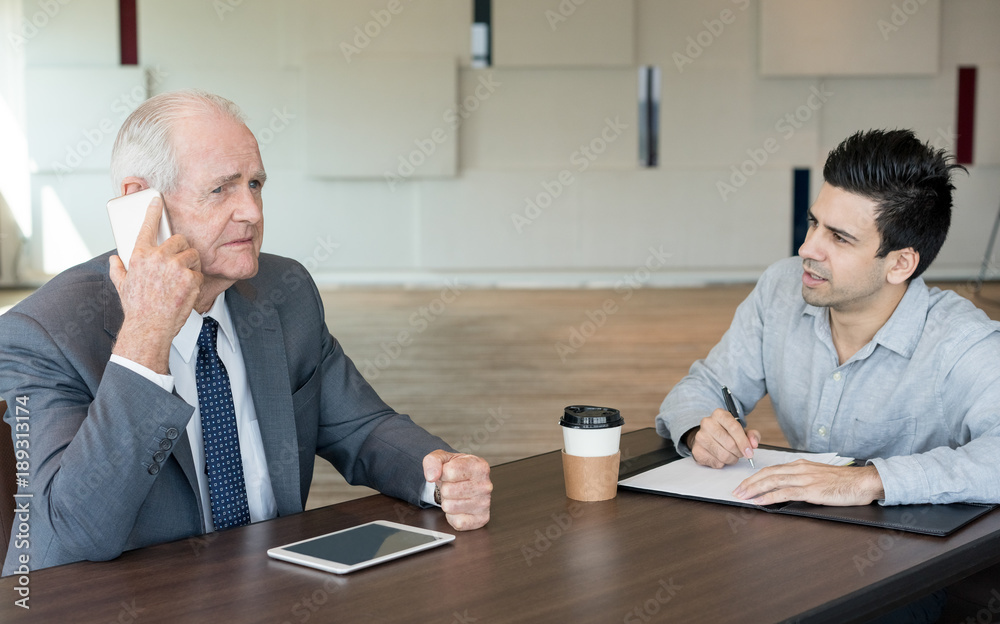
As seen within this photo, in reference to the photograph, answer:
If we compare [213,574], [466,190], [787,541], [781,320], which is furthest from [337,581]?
[466,190]

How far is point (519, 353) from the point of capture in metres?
6.30

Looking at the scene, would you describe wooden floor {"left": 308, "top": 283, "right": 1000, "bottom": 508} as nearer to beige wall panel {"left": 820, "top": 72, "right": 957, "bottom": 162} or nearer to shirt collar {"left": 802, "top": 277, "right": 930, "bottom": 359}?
beige wall panel {"left": 820, "top": 72, "right": 957, "bottom": 162}

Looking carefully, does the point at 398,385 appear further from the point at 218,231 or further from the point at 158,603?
the point at 158,603

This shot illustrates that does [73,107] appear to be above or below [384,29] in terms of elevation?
below

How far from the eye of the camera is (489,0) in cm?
952

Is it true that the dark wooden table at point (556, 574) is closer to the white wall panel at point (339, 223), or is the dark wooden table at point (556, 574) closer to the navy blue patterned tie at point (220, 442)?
the navy blue patterned tie at point (220, 442)

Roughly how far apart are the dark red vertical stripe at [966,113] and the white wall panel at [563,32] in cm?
338

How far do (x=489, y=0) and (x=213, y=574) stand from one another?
357 inches

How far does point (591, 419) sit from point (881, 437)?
72 cm

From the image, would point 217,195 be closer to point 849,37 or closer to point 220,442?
point 220,442

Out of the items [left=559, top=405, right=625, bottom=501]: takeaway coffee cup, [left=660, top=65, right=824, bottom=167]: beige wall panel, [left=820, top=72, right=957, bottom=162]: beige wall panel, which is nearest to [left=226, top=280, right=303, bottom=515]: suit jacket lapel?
[left=559, top=405, right=625, bottom=501]: takeaway coffee cup

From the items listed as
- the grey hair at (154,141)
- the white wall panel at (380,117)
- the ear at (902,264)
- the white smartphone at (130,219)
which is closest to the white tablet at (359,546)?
the white smartphone at (130,219)

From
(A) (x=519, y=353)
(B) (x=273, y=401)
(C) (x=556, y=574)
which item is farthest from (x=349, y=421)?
(A) (x=519, y=353)

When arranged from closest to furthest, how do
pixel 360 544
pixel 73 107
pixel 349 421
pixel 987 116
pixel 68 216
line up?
pixel 360 544 < pixel 349 421 < pixel 73 107 < pixel 68 216 < pixel 987 116
